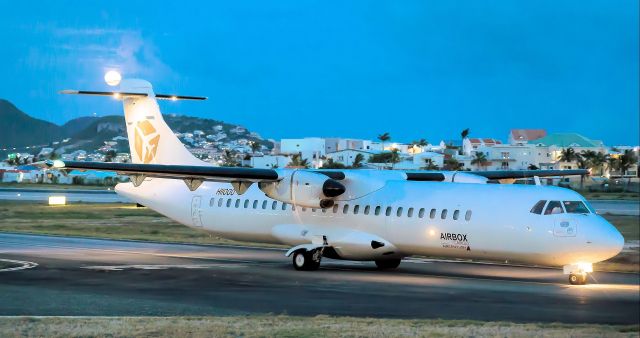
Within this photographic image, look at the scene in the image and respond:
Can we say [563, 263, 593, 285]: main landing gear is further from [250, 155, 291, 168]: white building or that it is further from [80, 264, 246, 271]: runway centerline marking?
[250, 155, 291, 168]: white building

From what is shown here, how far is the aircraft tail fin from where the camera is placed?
26875mm

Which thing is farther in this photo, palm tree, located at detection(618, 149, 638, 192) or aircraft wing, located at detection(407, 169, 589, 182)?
palm tree, located at detection(618, 149, 638, 192)

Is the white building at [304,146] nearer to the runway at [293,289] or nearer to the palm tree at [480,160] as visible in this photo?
the palm tree at [480,160]

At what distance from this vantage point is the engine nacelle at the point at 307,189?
21797 mm

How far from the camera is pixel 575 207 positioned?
742 inches

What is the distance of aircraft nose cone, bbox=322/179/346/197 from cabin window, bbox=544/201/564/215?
5.42 meters

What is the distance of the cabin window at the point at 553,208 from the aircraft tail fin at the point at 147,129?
469 inches

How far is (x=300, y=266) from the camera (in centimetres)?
2202

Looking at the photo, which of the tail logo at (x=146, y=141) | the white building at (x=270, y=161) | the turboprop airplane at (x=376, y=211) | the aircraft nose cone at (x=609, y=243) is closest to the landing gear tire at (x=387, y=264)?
the turboprop airplane at (x=376, y=211)

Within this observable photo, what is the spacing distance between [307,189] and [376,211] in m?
1.87

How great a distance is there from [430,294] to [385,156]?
175 ft

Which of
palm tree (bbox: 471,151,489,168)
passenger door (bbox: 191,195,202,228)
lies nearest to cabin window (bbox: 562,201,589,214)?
passenger door (bbox: 191,195,202,228)

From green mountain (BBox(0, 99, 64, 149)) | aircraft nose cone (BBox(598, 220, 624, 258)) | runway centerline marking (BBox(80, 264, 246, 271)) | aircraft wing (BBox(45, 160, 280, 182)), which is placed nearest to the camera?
aircraft nose cone (BBox(598, 220, 624, 258))

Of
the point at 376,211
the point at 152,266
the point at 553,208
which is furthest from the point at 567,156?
the point at 152,266
